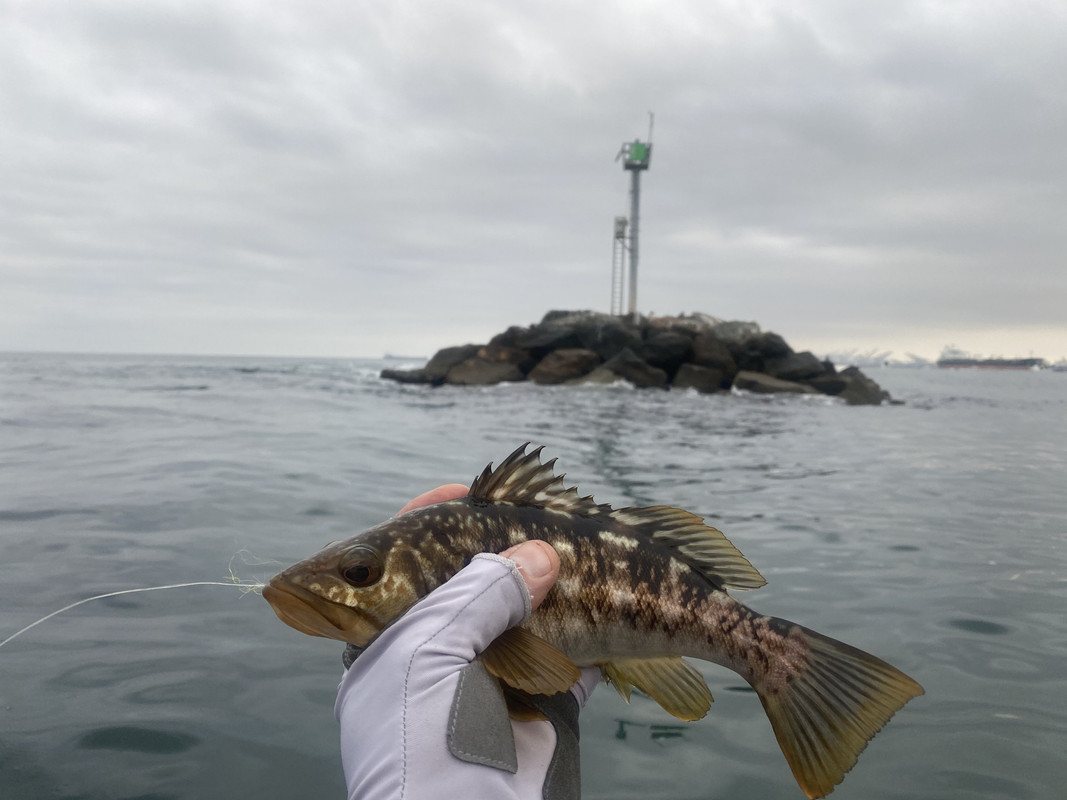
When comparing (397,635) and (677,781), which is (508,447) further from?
(397,635)

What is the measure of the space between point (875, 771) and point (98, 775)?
3.98 metres

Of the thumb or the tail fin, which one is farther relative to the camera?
the thumb

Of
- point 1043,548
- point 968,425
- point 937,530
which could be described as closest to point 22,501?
point 937,530

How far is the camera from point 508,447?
1495 centimetres

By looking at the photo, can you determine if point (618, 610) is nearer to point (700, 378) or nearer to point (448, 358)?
point (700, 378)

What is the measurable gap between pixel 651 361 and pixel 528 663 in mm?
42295

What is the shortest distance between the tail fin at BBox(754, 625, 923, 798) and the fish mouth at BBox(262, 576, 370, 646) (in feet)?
5.25

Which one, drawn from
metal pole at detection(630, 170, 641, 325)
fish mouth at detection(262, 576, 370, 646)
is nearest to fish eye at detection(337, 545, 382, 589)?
fish mouth at detection(262, 576, 370, 646)

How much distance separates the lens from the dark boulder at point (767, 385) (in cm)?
3909

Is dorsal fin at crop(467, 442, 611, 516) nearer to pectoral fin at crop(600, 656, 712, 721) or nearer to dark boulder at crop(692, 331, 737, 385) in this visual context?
pectoral fin at crop(600, 656, 712, 721)

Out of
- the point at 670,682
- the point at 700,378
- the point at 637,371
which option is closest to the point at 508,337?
the point at 637,371

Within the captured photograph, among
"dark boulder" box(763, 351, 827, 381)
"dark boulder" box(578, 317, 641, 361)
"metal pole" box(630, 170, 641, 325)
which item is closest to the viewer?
"dark boulder" box(763, 351, 827, 381)

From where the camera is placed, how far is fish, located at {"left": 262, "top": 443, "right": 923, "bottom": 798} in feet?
7.66

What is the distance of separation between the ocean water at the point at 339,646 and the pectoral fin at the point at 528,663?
141 centimetres
